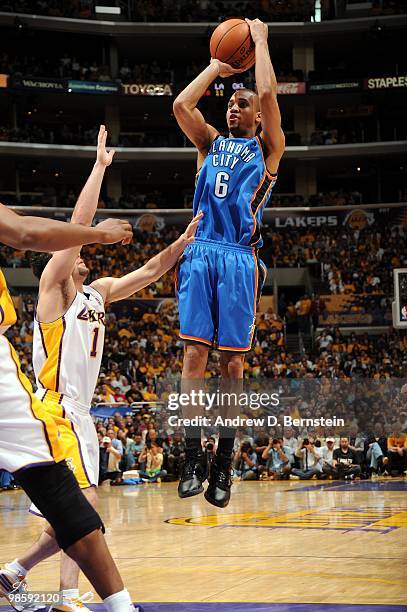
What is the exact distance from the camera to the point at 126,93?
3362 centimetres

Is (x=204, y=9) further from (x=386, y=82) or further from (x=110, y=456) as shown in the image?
(x=110, y=456)

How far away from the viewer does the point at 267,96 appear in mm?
5777

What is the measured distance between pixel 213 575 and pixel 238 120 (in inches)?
164

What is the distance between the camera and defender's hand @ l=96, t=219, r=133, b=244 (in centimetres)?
420

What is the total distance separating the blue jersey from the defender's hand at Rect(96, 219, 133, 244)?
62.3 inches

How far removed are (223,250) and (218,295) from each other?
0.33 m

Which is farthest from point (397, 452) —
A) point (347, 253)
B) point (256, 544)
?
point (347, 253)

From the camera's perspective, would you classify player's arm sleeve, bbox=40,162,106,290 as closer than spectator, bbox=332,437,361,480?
Yes

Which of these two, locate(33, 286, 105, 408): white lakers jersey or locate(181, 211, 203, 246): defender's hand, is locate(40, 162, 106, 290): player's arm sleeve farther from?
locate(181, 211, 203, 246): defender's hand

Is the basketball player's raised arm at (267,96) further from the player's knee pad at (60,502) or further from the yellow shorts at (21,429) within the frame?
the player's knee pad at (60,502)

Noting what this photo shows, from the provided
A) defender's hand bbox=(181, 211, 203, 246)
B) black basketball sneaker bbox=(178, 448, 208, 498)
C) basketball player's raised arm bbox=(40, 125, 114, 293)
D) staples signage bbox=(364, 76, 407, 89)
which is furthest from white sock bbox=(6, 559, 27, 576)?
staples signage bbox=(364, 76, 407, 89)

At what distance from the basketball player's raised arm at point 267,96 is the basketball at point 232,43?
0.07 meters

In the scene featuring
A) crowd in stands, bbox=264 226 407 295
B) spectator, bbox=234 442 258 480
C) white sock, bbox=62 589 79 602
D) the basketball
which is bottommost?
spectator, bbox=234 442 258 480

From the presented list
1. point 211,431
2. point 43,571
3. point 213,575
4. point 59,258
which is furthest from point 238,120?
point 211,431
